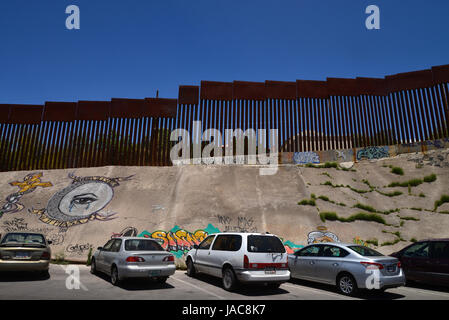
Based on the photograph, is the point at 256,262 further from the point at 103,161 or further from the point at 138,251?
the point at 103,161

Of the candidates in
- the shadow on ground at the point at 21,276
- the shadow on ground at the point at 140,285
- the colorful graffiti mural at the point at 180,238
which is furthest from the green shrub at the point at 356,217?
the shadow on ground at the point at 21,276

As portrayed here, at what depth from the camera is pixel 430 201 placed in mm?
16219

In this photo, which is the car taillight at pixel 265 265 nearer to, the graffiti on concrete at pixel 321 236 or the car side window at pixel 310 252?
the car side window at pixel 310 252

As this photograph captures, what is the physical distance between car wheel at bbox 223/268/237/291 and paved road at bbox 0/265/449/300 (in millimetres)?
179

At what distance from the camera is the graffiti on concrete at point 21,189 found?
57.6 ft

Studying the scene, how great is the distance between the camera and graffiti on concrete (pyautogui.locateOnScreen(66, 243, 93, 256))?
1388 centimetres

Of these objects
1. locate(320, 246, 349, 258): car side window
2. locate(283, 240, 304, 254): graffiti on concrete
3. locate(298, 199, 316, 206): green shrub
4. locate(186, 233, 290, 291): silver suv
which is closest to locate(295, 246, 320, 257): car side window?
locate(320, 246, 349, 258): car side window

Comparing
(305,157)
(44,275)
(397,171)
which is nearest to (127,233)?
(44,275)

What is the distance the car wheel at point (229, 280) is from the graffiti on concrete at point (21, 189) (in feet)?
50.2

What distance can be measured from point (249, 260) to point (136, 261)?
3203 mm

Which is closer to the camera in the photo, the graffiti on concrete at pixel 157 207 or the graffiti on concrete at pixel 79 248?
the graffiti on concrete at pixel 79 248
